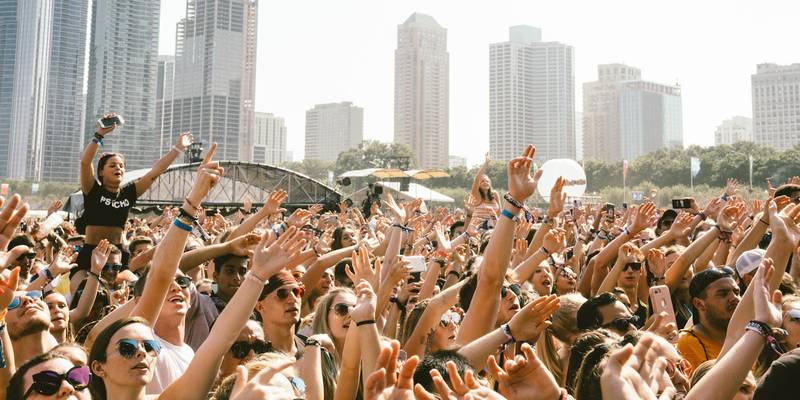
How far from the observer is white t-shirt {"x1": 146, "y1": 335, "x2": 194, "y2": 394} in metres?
3.57

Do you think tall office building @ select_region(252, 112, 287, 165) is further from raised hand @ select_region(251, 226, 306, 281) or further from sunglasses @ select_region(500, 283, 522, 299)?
raised hand @ select_region(251, 226, 306, 281)

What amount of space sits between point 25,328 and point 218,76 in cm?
10635

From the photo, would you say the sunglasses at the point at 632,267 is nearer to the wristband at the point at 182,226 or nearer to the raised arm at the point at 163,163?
the wristband at the point at 182,226

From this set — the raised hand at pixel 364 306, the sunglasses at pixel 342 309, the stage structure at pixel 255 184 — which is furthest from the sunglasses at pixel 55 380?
the stage structure at pixel 255 184

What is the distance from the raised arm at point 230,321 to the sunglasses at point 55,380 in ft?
1.12

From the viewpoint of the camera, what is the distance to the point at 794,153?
53.2 metres

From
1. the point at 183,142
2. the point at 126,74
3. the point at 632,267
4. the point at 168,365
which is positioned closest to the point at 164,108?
the point at 126,74

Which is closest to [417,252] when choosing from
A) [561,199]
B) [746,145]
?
[561,199]

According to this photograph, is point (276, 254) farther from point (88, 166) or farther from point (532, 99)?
point (532, 99)

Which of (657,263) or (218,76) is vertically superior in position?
(218,76)

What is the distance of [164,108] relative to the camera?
110312 mm

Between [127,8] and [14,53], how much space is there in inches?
863

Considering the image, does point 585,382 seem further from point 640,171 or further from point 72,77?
point 72,77

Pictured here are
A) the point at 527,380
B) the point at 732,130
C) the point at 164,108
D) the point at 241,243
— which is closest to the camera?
the point at 527,380
